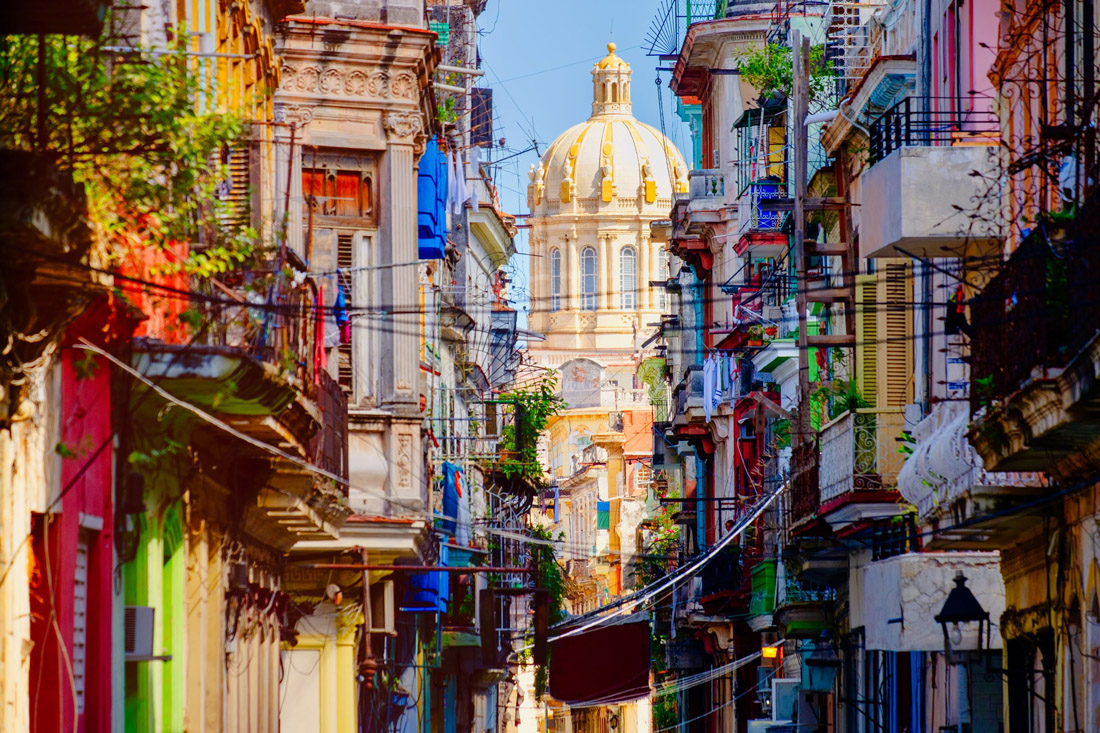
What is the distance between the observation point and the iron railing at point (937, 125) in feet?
68.9

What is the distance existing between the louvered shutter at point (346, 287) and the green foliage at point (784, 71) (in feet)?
34.7

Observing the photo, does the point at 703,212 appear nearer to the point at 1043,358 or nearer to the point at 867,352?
the point at 867,352

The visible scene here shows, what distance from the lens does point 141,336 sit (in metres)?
13.9

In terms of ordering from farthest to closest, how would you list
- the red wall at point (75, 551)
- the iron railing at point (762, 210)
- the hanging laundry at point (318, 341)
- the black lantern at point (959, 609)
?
the iron railing at point (762, 210), the black lantern at point (959, 609), the hanging laundry at point (318, 341), the red wall at point (75, 551)

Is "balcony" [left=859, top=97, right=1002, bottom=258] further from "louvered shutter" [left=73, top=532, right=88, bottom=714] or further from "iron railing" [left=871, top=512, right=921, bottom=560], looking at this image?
"louvered shutter" [left=73, top=532, right=88, bottom=714]

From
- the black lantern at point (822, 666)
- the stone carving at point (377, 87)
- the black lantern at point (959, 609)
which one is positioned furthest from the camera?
the black lantern at point (822, 666)

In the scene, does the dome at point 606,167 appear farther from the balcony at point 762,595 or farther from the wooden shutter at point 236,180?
the wooden shutter at point 236,180

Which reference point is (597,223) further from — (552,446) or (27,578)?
(27,578)

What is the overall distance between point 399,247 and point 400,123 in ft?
4.55

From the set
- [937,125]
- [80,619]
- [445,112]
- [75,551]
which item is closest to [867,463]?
[937,125]

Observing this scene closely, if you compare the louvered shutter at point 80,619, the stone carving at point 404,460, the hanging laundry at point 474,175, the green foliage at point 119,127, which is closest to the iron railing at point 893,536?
the stone carving at point 404,460

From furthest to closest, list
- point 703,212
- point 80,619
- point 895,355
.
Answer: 1. point 703,212
2. point 895,355
3. point 80,619

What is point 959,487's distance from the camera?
59.1 ft

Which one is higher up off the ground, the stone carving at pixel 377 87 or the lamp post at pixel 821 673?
the stone carving at pixel 377 87
